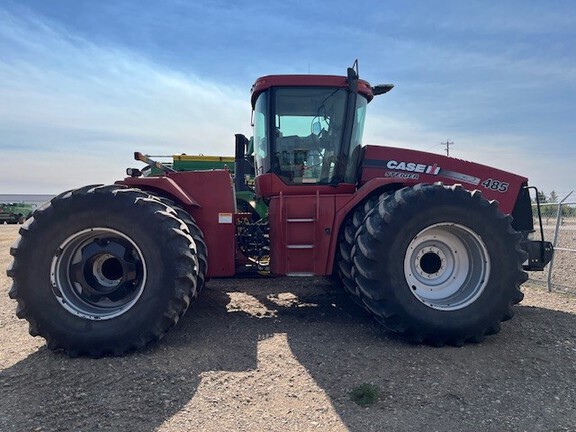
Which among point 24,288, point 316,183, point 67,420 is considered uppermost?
point 316,183

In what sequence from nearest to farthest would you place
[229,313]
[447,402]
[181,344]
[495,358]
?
[447,402], [495,358], [181,344], [229,313]

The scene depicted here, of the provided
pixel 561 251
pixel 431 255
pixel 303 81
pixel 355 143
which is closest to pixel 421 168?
pixel 355 143

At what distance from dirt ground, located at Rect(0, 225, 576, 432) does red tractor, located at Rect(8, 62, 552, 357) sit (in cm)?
26

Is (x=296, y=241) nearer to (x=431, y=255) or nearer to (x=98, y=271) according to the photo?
(x=431, y=255)

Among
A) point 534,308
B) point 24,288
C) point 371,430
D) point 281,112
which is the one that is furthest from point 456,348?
point 24,288

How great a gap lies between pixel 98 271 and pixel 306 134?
289 cm

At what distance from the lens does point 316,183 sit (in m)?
5.67

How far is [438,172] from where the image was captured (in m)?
5.62

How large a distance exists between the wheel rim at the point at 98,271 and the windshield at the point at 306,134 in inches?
84.0

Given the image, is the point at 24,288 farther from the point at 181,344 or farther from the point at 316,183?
the point at 316,183

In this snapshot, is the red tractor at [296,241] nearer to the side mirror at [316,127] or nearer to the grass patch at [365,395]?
the side mirror at [316,127]

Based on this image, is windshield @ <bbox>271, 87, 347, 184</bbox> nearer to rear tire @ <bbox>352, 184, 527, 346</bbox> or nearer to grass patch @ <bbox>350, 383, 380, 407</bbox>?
rear tire @ <bbox>352, 184, 527, 346</bbox>

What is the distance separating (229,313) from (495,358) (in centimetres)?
303

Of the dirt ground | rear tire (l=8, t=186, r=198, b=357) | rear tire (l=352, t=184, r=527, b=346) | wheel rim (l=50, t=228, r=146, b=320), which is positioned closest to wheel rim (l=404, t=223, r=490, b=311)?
rear tire (l=352, t=184, r=527, b=346)
